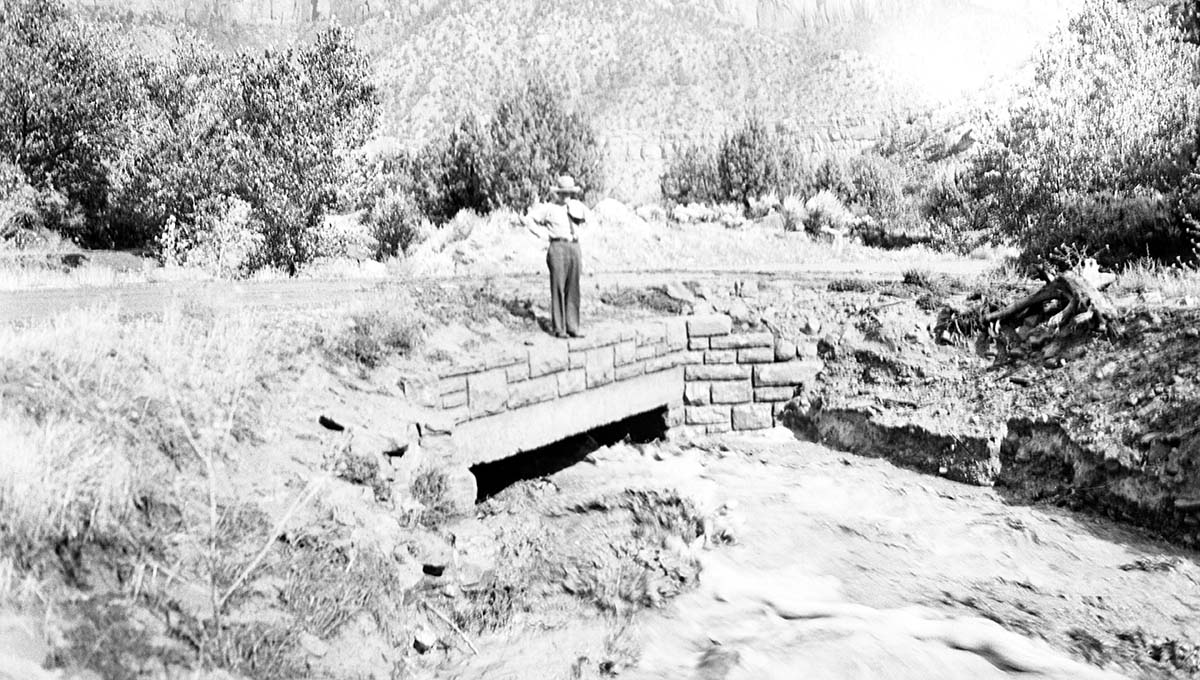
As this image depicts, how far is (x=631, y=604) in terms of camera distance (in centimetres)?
677

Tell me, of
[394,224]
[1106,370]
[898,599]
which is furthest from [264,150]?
[898,599]

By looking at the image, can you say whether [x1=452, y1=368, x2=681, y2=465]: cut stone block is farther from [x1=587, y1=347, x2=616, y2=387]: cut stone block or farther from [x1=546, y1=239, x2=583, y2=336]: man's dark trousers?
[x1=546, y1=239, x2=583, y2=336]: man's dark trousers

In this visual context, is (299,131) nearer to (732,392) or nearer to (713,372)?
(713,372)

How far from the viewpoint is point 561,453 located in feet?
33.6

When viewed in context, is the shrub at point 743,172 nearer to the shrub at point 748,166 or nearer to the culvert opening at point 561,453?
the shrub at point 748,166

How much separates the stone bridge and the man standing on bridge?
28 cm

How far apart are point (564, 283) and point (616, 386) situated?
4.44 ft

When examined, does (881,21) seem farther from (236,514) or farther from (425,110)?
(236,514)

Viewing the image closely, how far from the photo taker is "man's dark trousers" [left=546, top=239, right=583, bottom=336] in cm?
861

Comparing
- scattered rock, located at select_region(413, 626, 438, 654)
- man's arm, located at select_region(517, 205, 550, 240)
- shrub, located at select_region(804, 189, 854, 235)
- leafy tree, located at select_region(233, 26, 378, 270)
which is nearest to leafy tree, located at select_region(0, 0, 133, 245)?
leafy tree, located at select_region(233, 26, 378, 270)

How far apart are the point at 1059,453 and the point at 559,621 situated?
5000mm

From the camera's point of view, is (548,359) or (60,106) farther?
(60,106)

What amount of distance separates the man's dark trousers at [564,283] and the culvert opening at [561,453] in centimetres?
142

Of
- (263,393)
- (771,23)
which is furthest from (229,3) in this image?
(263,393)
